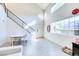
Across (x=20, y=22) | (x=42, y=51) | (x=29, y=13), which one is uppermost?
(x=29, y=13)

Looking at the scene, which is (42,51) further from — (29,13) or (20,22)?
(29,13)

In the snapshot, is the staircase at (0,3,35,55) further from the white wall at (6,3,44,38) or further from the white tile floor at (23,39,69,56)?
the white tile floor at (23,39,69,56)

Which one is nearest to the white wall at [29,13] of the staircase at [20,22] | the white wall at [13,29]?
the staircase at [20,22]

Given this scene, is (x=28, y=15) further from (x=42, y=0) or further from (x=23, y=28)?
(x=42, y=0)

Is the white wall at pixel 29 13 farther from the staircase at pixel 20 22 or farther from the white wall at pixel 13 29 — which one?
the white wall at pixel 13 29

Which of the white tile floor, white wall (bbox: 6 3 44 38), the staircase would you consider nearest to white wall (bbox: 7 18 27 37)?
the staircase

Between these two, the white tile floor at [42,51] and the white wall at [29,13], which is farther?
the white wall at [29,13]

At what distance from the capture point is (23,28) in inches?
273

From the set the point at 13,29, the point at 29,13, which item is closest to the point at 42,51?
the point at 13,29

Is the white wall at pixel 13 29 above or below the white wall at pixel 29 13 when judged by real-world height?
below

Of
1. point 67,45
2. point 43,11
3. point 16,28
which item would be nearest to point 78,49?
point 67,45

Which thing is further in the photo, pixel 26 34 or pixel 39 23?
pixel 39 23

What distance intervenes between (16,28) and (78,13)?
3.98m

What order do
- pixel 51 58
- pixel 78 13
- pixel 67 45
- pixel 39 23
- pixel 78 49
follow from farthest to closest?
pixel 39 23, pixel 67 45, pixel 78 13, pixel 78 49, pixel 51 58
